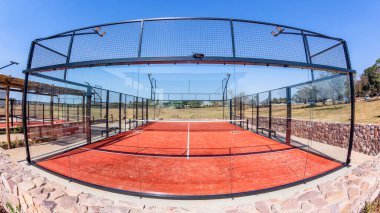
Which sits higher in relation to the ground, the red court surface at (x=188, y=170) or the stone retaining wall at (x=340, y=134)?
the stone retaining wall at (x=340, y=134)

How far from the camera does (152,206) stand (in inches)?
94.4

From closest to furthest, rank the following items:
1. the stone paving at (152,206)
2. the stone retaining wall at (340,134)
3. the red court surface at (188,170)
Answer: the stone paving at (152,206), the red court surface at (188,170), the stone retaining wall at (340,134)

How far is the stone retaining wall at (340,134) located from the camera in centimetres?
697

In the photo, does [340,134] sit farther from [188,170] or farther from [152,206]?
[152,206]

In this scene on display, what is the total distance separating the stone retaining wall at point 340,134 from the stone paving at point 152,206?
5.04 m

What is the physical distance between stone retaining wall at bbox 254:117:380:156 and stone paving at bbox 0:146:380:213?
198 inches

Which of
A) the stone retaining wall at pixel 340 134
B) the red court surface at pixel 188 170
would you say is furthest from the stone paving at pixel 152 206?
the stone retaining wall at pixel 340 134

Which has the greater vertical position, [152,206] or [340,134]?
[340,134]

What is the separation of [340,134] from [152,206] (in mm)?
9535

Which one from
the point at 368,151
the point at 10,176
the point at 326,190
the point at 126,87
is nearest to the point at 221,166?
the point at 326,190

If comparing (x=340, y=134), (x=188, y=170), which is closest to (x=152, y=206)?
(x=188, y=170)

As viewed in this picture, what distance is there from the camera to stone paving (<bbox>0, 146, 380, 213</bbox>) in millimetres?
2256

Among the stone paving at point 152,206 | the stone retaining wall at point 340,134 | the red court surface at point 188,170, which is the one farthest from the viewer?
the stone retaining wall at point 340,134

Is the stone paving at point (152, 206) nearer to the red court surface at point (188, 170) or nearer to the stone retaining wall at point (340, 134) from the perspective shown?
the red court surface at point (188, 170)
